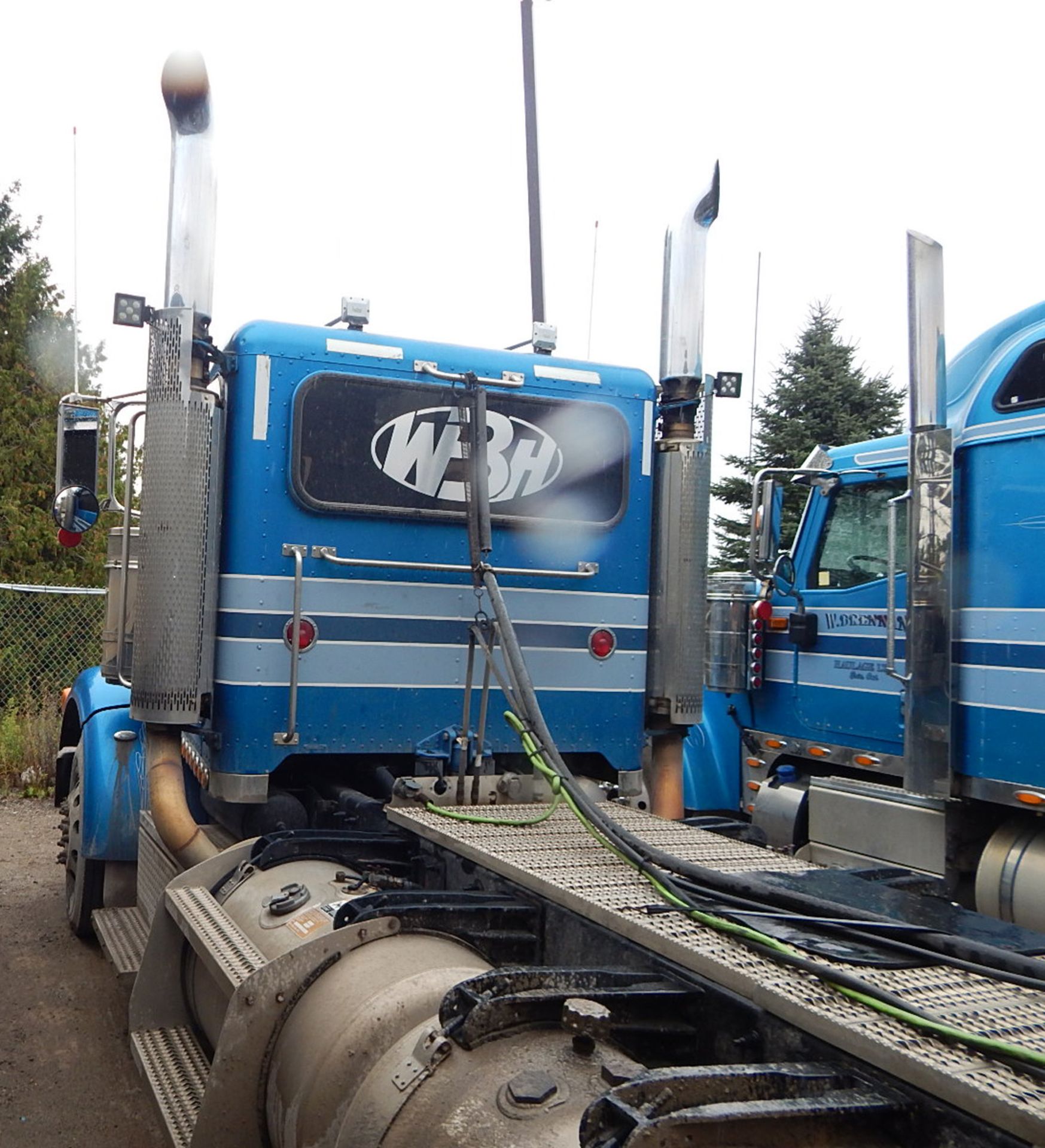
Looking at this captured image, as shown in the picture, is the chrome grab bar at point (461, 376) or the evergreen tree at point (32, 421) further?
the evergreen tree at point (32, 421)

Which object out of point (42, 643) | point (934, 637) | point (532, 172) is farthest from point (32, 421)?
point (934, 637)

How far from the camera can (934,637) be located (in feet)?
18.7

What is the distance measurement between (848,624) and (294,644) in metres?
3.76

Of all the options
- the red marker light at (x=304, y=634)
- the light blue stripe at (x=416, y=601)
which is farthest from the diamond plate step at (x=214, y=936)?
the light blue stripe at (x=416, y=601)

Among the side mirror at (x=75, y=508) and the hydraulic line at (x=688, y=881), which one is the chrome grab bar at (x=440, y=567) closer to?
the hydraulic line at (x=688, y=881)

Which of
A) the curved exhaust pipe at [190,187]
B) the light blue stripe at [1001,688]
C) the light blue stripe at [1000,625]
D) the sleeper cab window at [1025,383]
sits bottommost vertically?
the light blue stripe at [1001,688]

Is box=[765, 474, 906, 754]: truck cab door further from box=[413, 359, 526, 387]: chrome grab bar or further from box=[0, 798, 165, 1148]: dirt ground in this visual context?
box=[0, 798, 165, 1148]: dirt ground

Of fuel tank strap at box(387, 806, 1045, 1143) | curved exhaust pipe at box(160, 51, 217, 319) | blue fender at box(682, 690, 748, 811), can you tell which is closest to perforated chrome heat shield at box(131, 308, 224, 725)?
curved exhaust pipe at box(160, 51, 217, 319)

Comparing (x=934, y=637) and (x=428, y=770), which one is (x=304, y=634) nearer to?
(x=428, y=770)

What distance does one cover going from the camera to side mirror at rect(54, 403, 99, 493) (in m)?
5.26

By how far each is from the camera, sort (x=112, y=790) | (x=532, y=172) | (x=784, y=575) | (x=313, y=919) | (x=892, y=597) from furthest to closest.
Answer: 1. (x=532, y=172)
2. (x=784, y=575)
3. (x=892, y=597)
4. (x=112, y=790)
5. (x=313, y=919)

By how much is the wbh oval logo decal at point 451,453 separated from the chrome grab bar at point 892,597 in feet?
7.09

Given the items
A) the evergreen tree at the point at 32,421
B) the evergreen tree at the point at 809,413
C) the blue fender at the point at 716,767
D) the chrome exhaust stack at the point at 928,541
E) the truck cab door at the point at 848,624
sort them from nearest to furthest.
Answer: the chrome exhaust stack at the point at 928,541, the truck cab door at the point at 848,624, the blue fender at the point at 716,767, the evergreen tree at the point at 32,421, the evergreen tree at the point at 809,413

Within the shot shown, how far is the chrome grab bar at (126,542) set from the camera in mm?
4945
